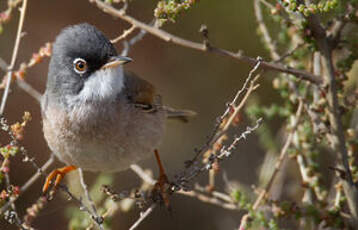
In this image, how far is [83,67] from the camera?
11.7 ft

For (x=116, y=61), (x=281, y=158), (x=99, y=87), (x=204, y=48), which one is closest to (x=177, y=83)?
(x=99, y=87)

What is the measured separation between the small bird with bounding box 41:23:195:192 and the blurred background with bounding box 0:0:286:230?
7.06 ft

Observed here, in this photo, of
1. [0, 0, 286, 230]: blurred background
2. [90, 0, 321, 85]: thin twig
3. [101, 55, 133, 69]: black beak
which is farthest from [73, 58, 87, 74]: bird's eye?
[0, 0, 286, 230]: blurred background

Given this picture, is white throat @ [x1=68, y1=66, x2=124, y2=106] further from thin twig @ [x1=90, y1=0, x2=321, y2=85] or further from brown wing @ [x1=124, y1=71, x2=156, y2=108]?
thin twig @ [x1=90, y1=0, x2=321, y2=85]

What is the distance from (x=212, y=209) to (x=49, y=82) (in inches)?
122

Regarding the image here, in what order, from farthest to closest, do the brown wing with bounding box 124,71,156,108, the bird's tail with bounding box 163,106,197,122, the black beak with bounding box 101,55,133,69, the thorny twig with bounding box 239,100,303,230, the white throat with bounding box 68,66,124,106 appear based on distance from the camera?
1. the bird's tail with bounding box 163,106,197,122
2. the brown wing with bounding box 124,71,156,108
3. the white throat with bounding box 68,66,124,106
4. the black beak with bounding box 101,55,133,69
5. the thorny twig with bounding box 239,100,303,230

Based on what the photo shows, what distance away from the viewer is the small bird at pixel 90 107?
3529 millimetres

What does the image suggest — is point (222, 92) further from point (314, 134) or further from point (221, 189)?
point (314, 134)

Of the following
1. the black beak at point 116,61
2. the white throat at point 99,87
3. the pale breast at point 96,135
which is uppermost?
the black beak at point 116,61

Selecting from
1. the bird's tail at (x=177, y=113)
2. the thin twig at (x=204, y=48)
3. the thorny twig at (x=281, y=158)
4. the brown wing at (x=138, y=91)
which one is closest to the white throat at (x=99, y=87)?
the brown wing at (x=138, y=91)

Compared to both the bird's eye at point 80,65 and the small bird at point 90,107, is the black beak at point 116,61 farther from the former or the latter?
the bird's eye at point 80,65

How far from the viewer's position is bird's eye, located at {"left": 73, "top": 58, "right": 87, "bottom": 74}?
3.56m

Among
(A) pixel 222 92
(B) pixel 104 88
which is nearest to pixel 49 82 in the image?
(B) pixel 104 88

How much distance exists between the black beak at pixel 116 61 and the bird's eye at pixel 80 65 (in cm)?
13
